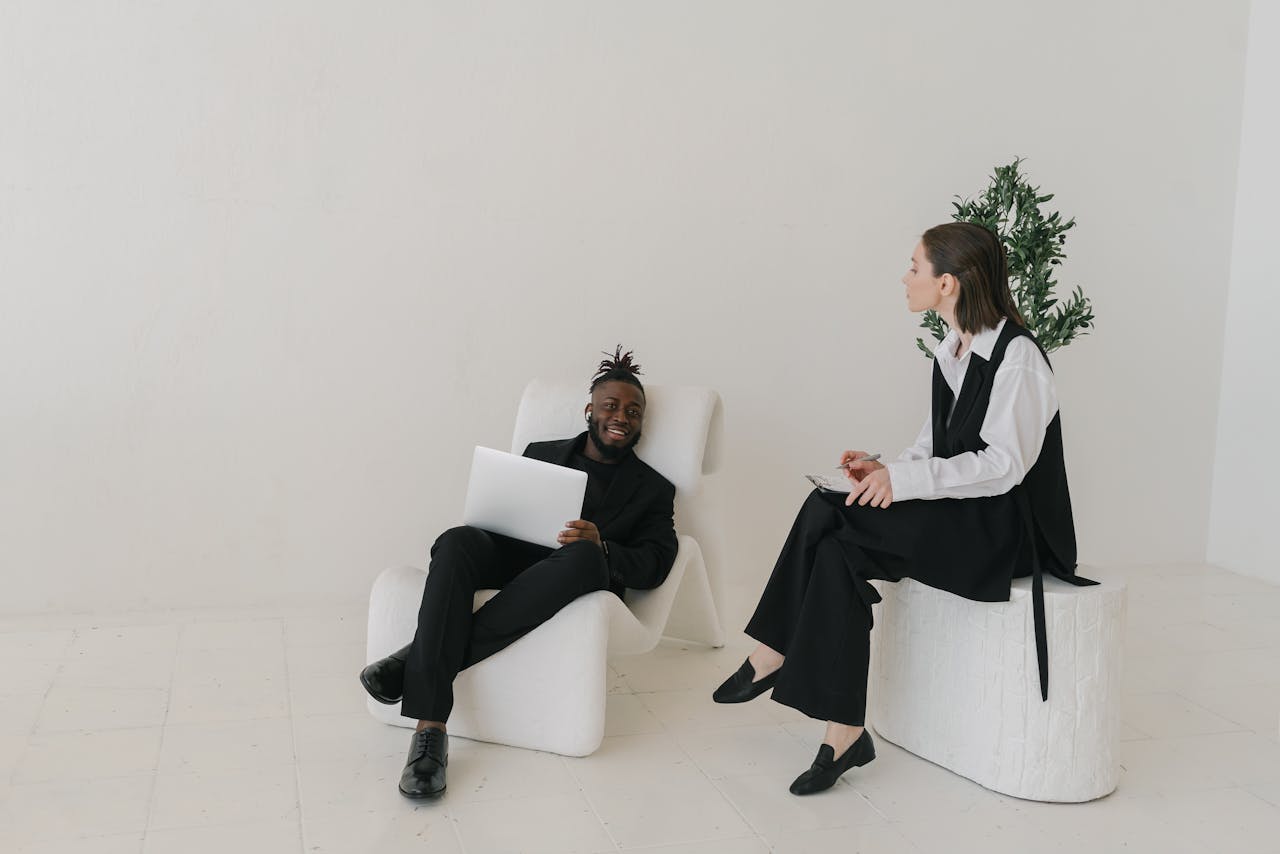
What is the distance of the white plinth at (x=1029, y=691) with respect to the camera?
8.49 ft

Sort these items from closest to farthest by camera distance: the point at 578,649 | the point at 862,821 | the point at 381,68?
1. the point at 862,821
2. the point at 578,649
3. the point at 381,68

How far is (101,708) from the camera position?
3057 mm

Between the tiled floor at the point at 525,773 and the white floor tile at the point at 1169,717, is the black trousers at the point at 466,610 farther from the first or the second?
the white floor tile at the point at 1169,717

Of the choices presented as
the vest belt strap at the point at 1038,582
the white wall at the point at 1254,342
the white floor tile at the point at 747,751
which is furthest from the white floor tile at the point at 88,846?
the white wall at the point at 1254,342

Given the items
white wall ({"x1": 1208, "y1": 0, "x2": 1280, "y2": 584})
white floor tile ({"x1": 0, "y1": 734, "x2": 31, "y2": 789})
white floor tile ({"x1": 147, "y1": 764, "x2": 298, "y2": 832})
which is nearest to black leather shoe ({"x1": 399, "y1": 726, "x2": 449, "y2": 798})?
white floor tile ({"x1": 147, "y1": 764, "x2": 298, "y2": 832})

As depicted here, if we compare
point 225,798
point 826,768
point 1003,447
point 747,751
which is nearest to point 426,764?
point 225,798

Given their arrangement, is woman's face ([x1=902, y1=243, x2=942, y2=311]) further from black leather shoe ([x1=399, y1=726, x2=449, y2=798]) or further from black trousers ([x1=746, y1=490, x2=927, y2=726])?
black leather shoe ([x1=399, y1=726, x2=449, y2=798])

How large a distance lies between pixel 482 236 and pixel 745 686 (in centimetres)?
201

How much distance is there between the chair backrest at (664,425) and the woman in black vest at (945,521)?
0.76 m

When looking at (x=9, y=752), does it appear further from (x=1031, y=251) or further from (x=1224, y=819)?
(x=1031, y=251)

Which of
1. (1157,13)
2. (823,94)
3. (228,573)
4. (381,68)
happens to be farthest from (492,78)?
(1157,13)

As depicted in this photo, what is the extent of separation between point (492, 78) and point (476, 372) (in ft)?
3.34

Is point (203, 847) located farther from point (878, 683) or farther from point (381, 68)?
point (381, 68)

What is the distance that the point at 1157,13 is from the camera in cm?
469
